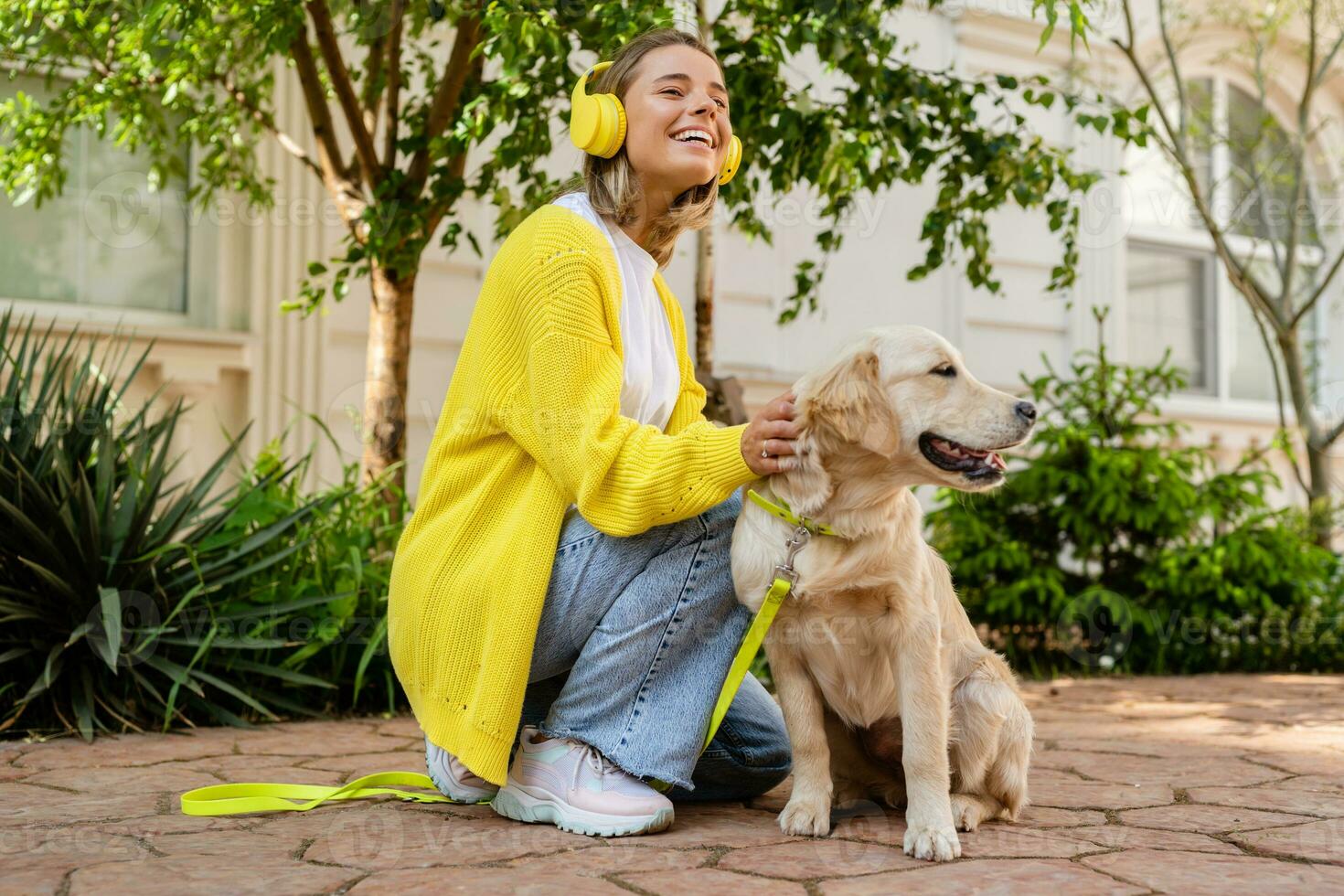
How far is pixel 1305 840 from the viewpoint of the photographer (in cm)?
224

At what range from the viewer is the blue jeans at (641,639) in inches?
92.0

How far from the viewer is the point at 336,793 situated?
2.46 meters

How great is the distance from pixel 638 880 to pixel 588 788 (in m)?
0.39

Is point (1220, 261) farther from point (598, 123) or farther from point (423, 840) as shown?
point (423, 840)


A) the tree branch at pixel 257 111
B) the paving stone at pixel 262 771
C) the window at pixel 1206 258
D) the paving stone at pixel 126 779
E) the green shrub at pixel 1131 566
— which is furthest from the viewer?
the window at pixel 1206 258

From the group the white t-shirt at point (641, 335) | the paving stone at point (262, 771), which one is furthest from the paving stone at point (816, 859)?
the paving stone at point (262, 771)

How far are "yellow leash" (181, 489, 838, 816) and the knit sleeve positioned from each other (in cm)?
14

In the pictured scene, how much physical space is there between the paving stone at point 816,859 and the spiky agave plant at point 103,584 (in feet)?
6.90

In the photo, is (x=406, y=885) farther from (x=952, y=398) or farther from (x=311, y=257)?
(x=311, y=257)

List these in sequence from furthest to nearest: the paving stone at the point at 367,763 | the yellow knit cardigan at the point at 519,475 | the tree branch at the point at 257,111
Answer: the tree branch at the point at 257,111 → the paving stone at the point at 367,763 → the yellow knit cardigan at the point at 519,475

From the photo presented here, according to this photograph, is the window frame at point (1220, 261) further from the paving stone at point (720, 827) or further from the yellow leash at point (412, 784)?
the yellow leash at point (412, 784)

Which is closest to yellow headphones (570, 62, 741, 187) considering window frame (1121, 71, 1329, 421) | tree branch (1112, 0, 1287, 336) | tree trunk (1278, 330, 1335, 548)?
tree branch (1112, 0, 1287, 336)

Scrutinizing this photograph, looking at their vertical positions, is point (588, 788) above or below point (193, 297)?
below

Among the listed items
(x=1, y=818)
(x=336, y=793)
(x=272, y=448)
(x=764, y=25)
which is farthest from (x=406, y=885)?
(x=272, y=448)
